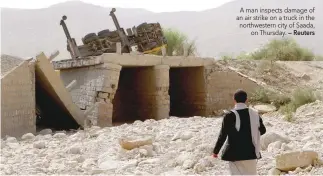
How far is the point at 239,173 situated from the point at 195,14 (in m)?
79.7

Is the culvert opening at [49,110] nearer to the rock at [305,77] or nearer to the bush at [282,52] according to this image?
the rock at [305,77]

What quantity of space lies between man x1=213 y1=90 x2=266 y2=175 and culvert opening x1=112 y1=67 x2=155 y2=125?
→ 8.45 meters

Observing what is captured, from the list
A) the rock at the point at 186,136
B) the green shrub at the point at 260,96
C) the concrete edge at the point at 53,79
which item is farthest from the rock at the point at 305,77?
the rock at the point at 186,136

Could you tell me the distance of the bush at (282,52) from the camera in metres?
21.1

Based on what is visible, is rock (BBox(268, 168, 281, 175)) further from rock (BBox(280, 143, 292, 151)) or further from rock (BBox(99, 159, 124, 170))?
rock (BBox(99, 159, 124, 170))

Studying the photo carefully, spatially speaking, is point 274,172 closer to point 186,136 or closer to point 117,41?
point 186,136

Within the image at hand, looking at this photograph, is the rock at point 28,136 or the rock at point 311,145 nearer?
the rock at point 311,145

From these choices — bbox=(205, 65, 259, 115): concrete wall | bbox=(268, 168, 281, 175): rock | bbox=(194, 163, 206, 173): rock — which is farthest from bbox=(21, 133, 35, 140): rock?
bbox=(205, 65, 259, 115): concrete wall

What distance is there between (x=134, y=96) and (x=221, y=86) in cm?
276

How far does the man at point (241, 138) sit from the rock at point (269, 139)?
229cm

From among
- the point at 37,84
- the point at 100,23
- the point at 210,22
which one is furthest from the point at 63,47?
the point at 37,84

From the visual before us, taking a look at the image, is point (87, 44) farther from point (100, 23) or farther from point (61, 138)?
point (100, 23)

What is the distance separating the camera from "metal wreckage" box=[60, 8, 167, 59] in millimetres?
13422

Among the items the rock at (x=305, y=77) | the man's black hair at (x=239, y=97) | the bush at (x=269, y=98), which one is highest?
the rock at (x=305, y=77)
